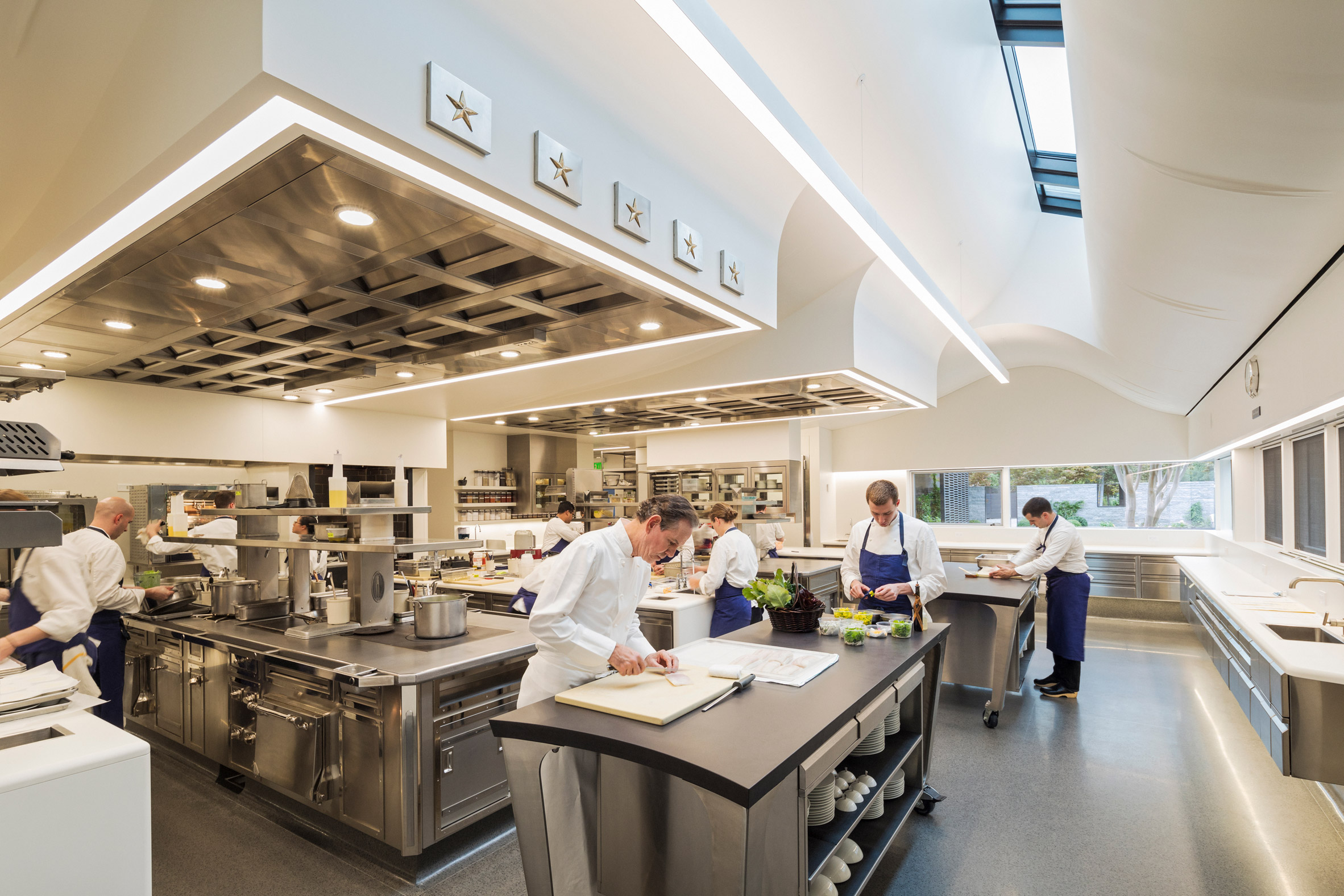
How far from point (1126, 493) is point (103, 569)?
12541 millimetres

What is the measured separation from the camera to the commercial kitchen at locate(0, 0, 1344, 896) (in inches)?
79.5

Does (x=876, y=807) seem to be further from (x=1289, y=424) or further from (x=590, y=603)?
(x=1289, y=424)

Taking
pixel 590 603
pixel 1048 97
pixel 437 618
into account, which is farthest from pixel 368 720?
pixel 1048 97

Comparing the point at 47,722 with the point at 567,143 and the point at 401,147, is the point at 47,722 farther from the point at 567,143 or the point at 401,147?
the point at 567,143

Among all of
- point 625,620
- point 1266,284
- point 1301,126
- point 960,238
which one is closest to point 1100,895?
point 625,620

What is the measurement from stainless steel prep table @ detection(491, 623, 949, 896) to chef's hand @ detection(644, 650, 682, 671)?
10.9 inches

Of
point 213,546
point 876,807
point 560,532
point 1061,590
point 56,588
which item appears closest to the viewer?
point 876,807

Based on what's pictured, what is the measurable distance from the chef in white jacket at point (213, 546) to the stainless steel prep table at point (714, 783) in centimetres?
483

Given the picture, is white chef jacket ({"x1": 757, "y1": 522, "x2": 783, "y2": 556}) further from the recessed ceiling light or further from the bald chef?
the recessed ceiling light

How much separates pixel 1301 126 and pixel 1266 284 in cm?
208

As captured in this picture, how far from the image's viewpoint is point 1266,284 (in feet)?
12.7

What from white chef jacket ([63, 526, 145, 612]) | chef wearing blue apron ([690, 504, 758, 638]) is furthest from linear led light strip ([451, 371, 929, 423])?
white chef jacket ([63, 526, 145, 612])

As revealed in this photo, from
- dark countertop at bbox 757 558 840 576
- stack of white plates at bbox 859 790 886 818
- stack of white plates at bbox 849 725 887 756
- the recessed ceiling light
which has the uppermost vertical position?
the recessed ceiling light

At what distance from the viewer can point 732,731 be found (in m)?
1.97
